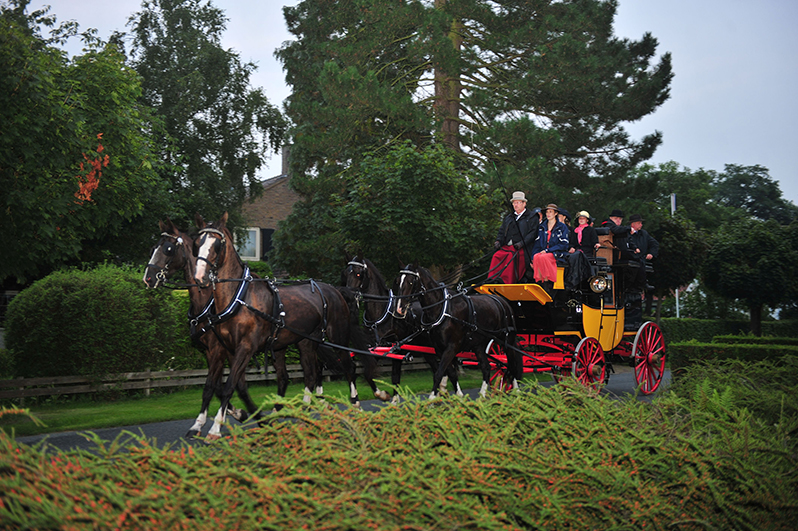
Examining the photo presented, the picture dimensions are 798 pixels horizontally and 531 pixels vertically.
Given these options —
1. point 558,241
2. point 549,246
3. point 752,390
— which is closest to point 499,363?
point 549,246

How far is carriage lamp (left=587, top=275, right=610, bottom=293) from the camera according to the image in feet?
35.6

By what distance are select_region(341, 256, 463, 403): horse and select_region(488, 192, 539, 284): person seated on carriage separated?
1.73 meters

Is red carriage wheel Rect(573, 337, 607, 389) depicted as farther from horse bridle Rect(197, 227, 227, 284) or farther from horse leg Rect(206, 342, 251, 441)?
horse bridle Rect(197, 227, 227, 284)

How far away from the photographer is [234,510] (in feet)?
7.25

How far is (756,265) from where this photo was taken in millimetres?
25047

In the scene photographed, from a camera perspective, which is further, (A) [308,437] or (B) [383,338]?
(B) [383,338]

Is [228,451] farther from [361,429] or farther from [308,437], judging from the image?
[361,429]

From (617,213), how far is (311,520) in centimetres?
1206

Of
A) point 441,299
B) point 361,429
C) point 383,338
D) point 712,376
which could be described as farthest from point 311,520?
point 383,338

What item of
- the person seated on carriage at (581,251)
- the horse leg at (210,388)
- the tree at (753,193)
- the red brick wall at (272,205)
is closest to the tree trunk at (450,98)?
the person seated on carriage at (581,251)

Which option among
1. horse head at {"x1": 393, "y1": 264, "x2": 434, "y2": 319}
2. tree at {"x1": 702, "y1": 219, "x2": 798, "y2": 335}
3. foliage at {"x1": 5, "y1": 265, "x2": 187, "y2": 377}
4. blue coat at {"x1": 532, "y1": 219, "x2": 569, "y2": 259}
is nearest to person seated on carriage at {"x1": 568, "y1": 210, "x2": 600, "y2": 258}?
blue coat at {"x1": 532, "y1": 219, "x2": 569, "y2": 259}

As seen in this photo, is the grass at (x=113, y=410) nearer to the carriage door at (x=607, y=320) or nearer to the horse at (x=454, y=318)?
the horse at (x=454, y=318)

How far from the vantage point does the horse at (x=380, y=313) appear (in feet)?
35.3

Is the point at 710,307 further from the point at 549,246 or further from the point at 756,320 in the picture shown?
the point at 549,246
